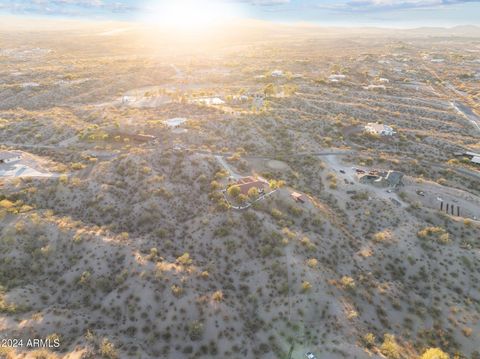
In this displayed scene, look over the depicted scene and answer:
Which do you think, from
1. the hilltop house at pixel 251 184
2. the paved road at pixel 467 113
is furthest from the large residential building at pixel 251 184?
the paved road at pixel 467 113

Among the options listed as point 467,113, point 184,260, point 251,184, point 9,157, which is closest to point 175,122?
point 9,157

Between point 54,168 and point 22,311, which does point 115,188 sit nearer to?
point 54,168

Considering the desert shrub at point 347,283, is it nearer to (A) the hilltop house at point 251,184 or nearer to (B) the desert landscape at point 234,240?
(B) the desert landscape at point 234,240

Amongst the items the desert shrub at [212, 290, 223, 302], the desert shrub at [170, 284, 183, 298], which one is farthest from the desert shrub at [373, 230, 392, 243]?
the desert shrub at [170, 284, 183, 298]

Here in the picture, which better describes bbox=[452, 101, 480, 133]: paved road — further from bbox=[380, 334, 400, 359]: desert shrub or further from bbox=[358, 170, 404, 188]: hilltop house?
bbox=[380, 334, 400, 359]: desert shrub

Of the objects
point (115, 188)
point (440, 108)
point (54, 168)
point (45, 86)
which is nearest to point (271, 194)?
point (115, 188)

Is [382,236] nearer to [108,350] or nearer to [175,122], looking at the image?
[108,350]
